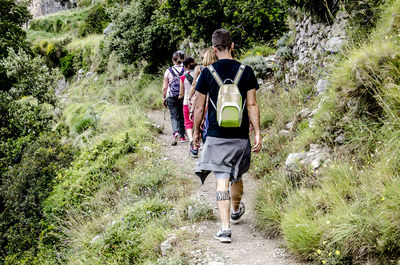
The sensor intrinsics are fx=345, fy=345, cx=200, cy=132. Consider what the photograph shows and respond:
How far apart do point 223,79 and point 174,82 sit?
14.4 feet

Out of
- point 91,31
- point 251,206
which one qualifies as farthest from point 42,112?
point 91,31

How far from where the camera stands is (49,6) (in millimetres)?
50094

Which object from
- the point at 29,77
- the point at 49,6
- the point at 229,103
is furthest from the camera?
the point at 49,6

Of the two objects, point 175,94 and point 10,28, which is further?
point 10,28

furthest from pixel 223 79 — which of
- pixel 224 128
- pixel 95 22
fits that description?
pixel 95 22

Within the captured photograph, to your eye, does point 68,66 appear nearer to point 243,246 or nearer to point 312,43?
point 312,43

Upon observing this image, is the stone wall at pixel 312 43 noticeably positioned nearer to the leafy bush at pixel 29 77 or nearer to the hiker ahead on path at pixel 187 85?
the hiker ahead on path at pixel 187 85

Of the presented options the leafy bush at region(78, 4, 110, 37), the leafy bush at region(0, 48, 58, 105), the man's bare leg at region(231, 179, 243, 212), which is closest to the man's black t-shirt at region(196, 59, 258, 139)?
the man's bare leg at region(231, 179, 243, 212)

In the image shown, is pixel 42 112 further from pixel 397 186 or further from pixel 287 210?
pixel 397 186

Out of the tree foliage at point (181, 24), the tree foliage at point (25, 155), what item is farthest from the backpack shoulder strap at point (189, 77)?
the tree foliage at point (25, 155)

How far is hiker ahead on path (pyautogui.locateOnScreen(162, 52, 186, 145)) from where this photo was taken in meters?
7.98

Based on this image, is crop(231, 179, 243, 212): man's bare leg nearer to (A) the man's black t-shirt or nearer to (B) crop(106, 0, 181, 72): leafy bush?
(A) the man's black t-shirt

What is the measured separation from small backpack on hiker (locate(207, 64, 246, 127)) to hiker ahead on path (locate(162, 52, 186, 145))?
14.0 feet

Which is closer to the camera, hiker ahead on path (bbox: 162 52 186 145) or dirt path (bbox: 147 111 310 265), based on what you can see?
dirt path (bbox: 147 111 310 265)
